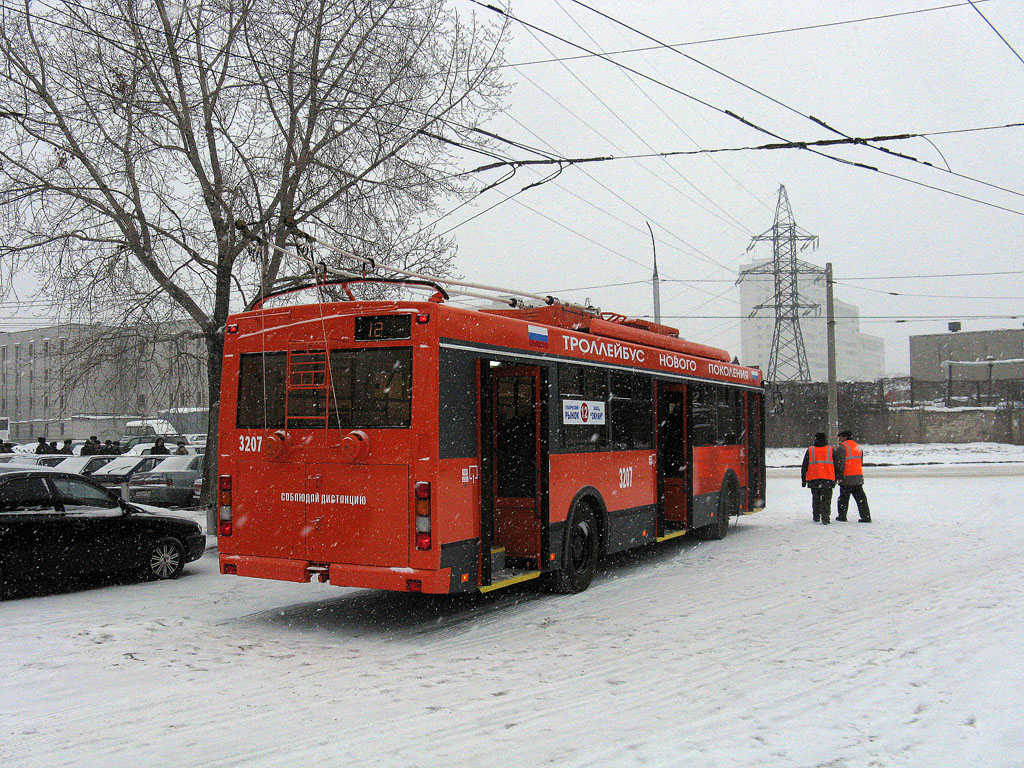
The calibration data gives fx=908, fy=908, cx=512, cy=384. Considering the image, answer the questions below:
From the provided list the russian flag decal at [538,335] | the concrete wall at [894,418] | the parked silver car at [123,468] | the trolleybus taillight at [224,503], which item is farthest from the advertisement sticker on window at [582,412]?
the concrete wall at [894,418]

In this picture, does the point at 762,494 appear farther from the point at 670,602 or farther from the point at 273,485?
the point at 273,485

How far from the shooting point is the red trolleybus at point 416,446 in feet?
26.3

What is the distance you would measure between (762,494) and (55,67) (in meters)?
14.8

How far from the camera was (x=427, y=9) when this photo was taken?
17.1 m

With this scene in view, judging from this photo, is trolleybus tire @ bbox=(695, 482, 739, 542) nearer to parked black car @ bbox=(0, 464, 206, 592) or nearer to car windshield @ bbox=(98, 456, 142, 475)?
parked black car @ bbox=(0, 464, 206, 592)

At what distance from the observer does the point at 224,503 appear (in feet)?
29.5

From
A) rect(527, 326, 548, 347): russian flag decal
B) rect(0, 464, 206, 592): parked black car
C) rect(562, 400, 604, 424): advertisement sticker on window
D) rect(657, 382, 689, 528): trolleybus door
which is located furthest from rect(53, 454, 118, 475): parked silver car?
rect(527, 326, 548, 347): russian flag decal

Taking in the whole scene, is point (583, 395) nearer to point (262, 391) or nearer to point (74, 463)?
point (262, 391)

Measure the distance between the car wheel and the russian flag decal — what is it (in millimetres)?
5499

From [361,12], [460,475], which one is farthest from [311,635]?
[361,12]

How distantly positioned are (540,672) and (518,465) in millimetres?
3045

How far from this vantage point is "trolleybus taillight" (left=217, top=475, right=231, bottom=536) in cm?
895

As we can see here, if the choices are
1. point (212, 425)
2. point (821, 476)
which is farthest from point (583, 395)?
point (821, 476)

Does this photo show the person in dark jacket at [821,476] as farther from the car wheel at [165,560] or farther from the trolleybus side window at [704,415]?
the car wheel at [165,560]
